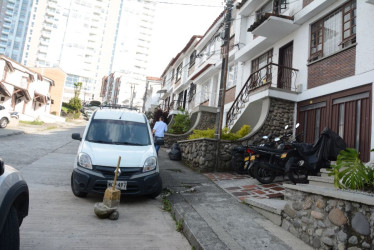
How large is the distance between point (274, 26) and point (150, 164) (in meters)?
7.81

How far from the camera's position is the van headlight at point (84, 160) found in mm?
5000

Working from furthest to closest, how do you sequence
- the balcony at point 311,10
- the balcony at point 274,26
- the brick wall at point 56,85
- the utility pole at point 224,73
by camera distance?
the brick wall at point 56,85
the balcony at point 274,26
the utility pole at point 224,73
the balcony at point 311,10

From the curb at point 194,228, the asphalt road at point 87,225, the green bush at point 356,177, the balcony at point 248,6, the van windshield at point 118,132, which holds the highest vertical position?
the balcony at point 248,6

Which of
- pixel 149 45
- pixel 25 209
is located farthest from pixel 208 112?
pixel 149 45

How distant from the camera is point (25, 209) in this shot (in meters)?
2.70

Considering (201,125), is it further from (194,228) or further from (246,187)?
(194,228)

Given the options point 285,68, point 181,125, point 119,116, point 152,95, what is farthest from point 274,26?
point 152,95

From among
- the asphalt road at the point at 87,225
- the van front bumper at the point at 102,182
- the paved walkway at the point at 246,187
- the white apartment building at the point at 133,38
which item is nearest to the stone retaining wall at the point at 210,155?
the paved walkway at the point at 246,187

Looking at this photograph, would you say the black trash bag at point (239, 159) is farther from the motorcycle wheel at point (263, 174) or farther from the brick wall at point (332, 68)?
the brick wall at point (332, 68)

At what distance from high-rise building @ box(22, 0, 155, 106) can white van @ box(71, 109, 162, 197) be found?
2420 inches

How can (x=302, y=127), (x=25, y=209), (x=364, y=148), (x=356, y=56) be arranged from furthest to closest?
(x=302, y=127)
(x=356, y=56)
(x=364, y=148)
(x=25, y=209)

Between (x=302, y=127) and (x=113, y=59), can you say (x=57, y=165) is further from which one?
(x=113, y=59)

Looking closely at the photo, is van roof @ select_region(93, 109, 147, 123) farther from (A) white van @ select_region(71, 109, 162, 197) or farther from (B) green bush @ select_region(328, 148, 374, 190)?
(B) green bush @ select_region(328, 148, 374, 190)

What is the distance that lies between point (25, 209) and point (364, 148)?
737 cm
